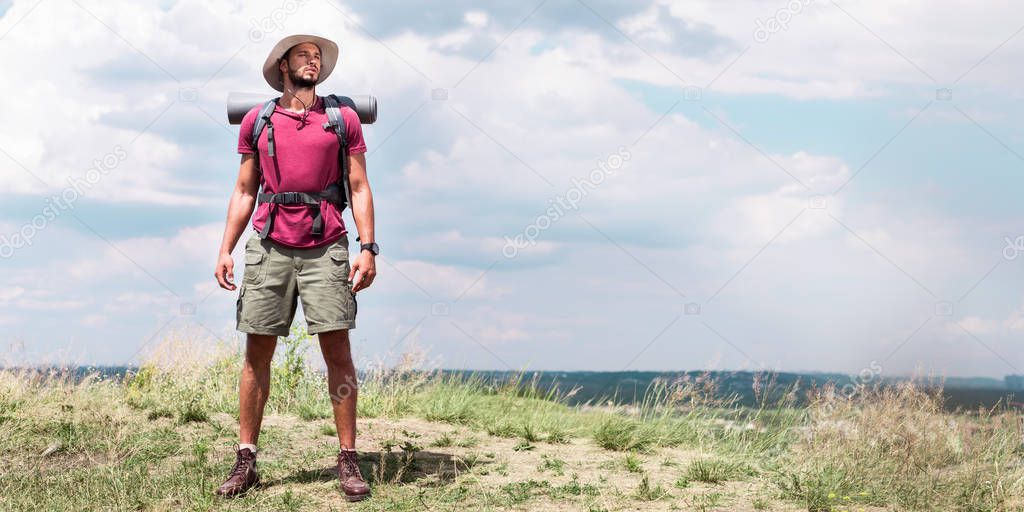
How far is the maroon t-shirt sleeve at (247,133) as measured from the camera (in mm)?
5395

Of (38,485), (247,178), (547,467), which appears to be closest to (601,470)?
(547,467)

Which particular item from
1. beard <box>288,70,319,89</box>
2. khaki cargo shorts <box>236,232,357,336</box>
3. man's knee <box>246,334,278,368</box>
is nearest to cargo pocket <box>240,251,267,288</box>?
khaki cargo shorts <box>236,232,357,336</box>

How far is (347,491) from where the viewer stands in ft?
17.3

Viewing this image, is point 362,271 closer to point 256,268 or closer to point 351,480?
point 256,268

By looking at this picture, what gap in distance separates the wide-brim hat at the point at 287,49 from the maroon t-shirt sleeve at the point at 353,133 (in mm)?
315

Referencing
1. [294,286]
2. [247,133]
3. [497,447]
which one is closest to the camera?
[294,286]

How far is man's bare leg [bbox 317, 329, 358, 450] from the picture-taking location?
Result: 5.31m

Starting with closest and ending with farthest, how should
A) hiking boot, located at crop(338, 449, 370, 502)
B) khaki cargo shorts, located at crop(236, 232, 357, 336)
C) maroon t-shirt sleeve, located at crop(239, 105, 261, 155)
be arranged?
khaki cargo shorts, located at crop(236, 232, 357, 336)
hiking boot, located at crop(338, 449, 370, 502)
maroon t-shirt sleeve, located at crop(239, 105, 261, 155)

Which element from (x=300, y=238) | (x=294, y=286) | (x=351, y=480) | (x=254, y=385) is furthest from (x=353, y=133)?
(x=351, y=480)

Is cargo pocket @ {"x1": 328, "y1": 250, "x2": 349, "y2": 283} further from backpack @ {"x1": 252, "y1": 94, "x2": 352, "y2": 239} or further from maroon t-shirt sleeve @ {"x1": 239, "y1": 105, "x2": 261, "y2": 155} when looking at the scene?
maroon t-shirt sleeve @ {"x1": 239, "y1": 105, "x2": 261, "y2": 155}

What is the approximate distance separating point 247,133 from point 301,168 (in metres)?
0.47

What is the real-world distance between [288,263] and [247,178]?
64 centimetres

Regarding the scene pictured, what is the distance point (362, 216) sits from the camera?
17.4ft

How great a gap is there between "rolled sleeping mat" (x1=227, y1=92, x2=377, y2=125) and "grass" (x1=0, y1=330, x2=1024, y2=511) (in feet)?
7.50
